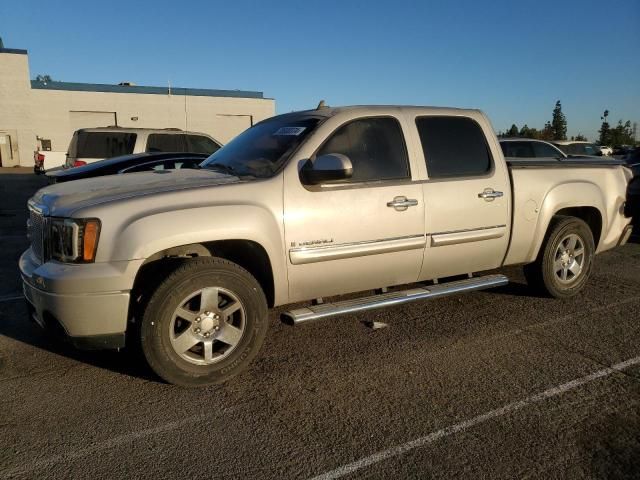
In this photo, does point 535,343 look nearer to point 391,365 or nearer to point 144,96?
point 391,365

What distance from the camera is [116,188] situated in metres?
3.75

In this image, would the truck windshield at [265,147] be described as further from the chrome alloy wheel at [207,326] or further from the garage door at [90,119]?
the garage door at [90,119]

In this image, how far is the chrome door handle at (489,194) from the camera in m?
4.68

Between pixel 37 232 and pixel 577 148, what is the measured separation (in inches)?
740

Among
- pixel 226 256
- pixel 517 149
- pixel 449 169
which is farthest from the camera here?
pixel 517 149

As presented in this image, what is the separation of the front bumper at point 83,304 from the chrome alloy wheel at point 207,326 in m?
0.36

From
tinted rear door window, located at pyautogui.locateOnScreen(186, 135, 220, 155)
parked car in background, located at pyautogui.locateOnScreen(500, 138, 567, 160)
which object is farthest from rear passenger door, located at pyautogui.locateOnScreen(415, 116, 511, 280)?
parked car in background, located at pyautogui.locateOnScreen(500, 138, 567, 160)

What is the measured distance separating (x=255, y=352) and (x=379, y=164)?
1770 mm

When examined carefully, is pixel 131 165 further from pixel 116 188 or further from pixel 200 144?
pixel 116 188

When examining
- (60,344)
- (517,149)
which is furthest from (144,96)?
(60,344)

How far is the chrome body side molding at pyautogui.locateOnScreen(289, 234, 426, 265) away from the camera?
3.85 metres

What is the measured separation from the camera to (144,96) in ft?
130

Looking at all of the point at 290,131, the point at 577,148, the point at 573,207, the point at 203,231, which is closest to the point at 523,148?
the point at 577,148

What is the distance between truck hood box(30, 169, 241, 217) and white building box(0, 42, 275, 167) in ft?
123
